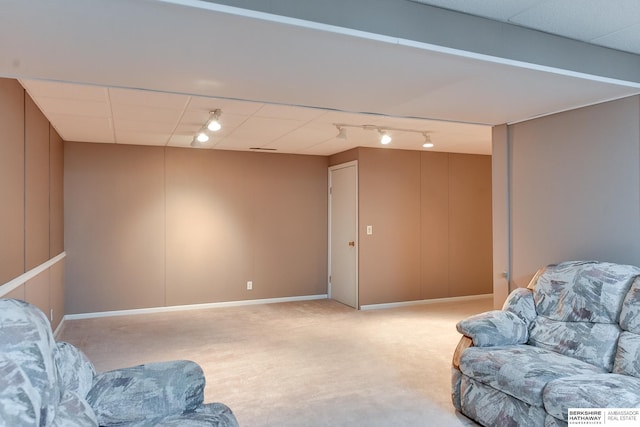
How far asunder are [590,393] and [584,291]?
2.99ft

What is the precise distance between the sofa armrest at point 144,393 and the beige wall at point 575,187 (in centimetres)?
280

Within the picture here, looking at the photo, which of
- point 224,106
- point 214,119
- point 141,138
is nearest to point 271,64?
point 224,106

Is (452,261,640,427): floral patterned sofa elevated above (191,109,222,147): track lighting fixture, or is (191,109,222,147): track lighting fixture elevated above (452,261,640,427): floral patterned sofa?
(191,109,222,147): track lighting fixture

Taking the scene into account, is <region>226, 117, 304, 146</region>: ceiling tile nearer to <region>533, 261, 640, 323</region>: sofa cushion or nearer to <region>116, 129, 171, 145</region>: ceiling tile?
<region>116, 129, 171, 145</region>: ceiling tile

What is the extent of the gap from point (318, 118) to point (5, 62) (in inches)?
98.6

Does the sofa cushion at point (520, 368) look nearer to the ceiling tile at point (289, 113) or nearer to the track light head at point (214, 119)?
the ceiling tile at point (289, 113)

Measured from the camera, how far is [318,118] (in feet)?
13.7

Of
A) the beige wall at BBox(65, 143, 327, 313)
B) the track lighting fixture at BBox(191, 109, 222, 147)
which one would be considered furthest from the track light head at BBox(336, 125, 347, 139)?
the beige wall at BBox(65, 143, 327, 313)

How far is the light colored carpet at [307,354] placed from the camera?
296cm

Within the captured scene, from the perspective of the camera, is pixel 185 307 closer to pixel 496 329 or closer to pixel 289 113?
pixel 289 113

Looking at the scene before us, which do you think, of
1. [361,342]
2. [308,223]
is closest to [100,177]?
[308,223]

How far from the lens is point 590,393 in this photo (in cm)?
208

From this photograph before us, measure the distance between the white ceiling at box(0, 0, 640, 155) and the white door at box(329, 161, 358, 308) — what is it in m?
2.48

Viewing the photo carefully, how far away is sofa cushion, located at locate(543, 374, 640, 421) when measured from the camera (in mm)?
2029
